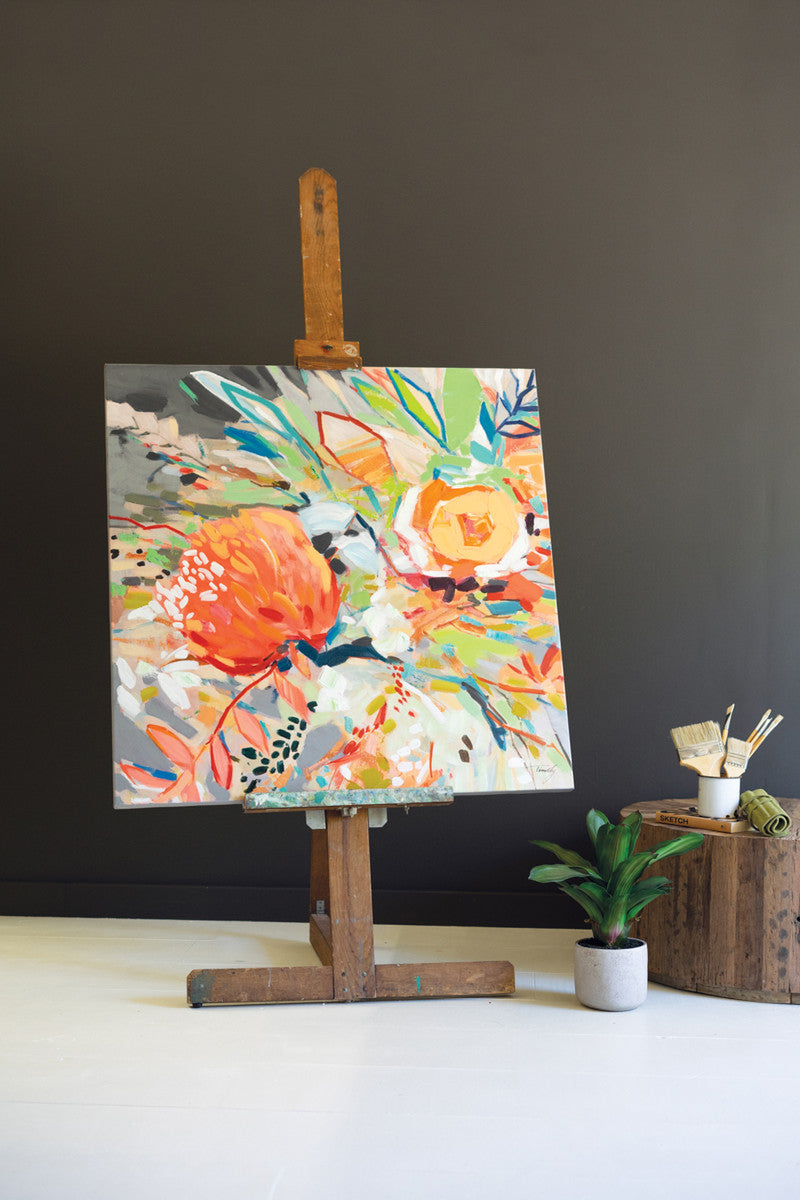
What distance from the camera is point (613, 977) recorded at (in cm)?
199

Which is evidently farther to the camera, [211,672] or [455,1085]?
[211,672]

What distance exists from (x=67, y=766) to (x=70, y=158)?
1670mm

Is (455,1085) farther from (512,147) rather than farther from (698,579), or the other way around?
(512,147)

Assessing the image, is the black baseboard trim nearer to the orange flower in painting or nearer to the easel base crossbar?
the easel base crossbar

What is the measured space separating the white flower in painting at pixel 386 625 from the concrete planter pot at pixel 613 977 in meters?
0.71

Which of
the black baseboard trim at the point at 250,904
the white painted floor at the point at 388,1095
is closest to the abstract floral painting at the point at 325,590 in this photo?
the white painted floor at the point at 388,1095

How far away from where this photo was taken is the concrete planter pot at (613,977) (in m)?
1.99

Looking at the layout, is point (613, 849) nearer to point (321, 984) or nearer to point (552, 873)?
point (552, 873)

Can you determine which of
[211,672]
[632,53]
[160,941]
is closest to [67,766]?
[160,941]

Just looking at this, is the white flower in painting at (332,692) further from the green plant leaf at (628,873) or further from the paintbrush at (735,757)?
the paintbrush at (735,757)

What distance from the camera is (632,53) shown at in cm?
271

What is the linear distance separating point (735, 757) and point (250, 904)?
51.8 inches

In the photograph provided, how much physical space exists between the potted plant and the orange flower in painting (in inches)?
27.1

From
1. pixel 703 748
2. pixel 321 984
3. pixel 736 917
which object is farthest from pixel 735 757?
pixel 321 984
